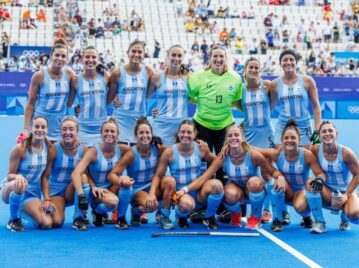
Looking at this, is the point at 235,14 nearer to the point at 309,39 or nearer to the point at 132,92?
the point at 309,39

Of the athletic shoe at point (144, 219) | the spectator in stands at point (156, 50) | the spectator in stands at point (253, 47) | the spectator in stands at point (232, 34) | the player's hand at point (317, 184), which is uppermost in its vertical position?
the spectator in stands at point (232, 34)

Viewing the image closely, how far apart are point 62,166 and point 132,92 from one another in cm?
114

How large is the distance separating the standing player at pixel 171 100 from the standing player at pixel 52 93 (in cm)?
94

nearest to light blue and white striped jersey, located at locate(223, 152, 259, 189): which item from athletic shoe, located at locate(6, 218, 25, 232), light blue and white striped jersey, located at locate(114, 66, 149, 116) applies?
light blue and white striped jersey, located at locate(114, 66, 149, 116)

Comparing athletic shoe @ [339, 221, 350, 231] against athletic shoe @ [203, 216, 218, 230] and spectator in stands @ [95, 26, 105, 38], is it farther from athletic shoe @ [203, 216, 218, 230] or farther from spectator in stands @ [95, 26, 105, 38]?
spectator in stands @ [95, 26, 105, 38]

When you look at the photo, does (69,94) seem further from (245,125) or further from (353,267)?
(353,267)

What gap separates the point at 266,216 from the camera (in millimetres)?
7078

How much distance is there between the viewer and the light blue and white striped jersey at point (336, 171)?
6.64 meters

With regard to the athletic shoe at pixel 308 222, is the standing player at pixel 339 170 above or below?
above

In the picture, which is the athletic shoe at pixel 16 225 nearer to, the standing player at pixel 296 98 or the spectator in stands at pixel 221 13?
the standing player at pixel 296 98

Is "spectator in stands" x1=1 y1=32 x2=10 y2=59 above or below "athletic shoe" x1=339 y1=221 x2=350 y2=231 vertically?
above

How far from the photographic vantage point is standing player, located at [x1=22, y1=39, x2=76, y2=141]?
7289 mm

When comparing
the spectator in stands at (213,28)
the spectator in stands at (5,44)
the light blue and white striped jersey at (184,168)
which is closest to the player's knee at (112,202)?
the light blue and white striped jersey at (184,168)

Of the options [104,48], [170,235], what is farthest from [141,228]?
[104,48]
